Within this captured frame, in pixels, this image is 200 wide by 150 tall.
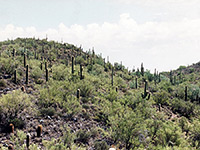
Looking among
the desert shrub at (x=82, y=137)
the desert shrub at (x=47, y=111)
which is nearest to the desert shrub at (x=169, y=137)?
the desert shrub at (x=82, y=137)

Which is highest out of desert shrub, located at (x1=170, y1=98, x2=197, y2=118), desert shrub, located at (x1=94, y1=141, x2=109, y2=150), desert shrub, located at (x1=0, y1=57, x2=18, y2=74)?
desert shrub, located at (x1=0, y1=57, x2=18, y2=74)

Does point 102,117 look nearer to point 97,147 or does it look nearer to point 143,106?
point 97,147

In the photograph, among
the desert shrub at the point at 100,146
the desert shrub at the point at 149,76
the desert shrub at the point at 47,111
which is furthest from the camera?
the desert shrub at the point at 149,76

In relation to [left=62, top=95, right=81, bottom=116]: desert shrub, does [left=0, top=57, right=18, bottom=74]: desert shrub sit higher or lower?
higher

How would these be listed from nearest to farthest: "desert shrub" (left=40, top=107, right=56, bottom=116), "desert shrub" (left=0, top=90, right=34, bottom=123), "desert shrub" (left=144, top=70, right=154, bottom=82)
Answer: "desert shrub" (left=0, top=90, right=34, bottom=123)
"desert shrub" (left=40, top=107, right=56, bottom=116)
"desert shrub" (left=144, top=70, right=154, bottom=82)

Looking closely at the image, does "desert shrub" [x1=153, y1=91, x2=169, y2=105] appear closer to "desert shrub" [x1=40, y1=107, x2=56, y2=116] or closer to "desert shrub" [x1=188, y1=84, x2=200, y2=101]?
"desert shrub" [x1=188, y1=84, x2=200, y2=101]

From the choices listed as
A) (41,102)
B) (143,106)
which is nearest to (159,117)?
(143,106)

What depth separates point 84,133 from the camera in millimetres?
11992

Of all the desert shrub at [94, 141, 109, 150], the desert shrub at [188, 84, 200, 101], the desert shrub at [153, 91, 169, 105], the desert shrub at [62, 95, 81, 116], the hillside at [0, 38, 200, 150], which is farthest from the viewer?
the desert shrub at [188, 84, 200, 101]

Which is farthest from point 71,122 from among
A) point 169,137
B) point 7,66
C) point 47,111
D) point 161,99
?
point 161,99

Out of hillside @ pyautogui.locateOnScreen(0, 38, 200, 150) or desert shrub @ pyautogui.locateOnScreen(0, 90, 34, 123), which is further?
desert shrub @ pyautogui.locateOnScreen(0, 90, 34, 123)

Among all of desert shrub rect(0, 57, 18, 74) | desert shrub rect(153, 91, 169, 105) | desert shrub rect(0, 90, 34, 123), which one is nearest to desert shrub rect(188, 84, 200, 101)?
desert shrub rect(153, 91, 169, 105)

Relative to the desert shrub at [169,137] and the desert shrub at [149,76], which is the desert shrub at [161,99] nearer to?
the desert shrub at [169,137]

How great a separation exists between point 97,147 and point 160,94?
19704 millimetres
